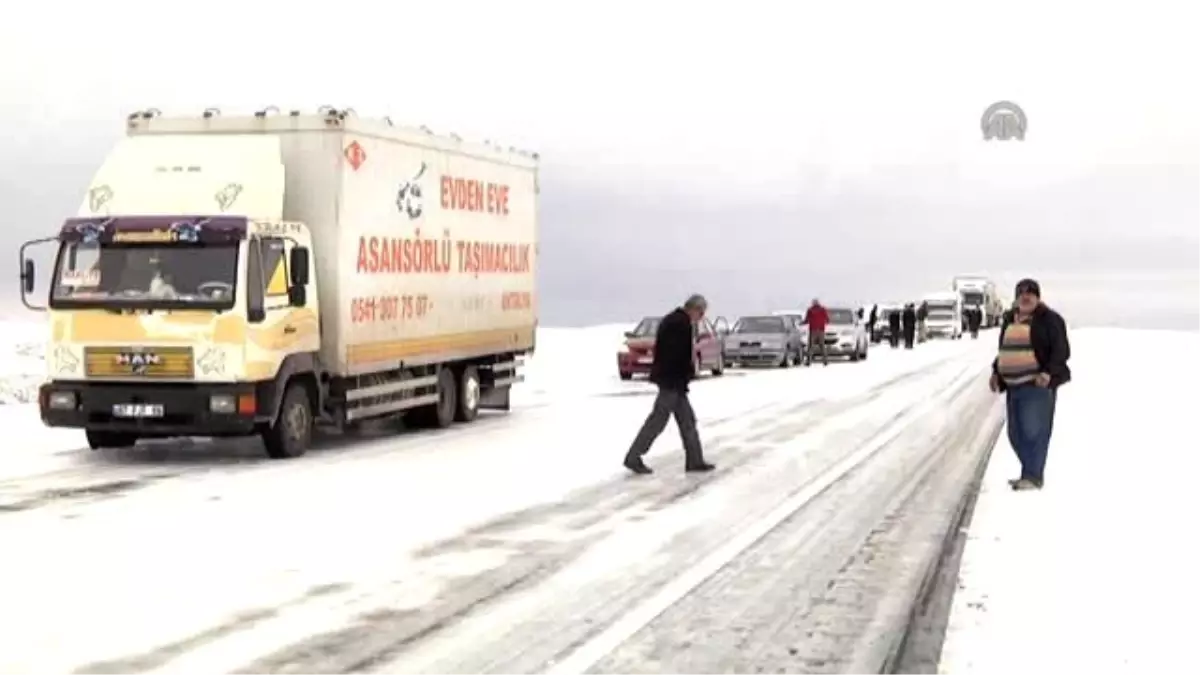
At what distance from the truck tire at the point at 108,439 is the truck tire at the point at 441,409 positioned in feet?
14.1

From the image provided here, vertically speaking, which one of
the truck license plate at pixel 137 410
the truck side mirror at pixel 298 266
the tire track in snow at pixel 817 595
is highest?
the truck side mirror at pixel 298 266

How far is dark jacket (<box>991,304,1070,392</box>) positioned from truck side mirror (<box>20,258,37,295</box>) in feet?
34.1

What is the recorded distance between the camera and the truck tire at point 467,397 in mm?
21641

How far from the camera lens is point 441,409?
20.8 metres

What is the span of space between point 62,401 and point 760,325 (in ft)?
93.8

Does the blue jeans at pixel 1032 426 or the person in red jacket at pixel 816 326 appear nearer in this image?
the blue jeans at pixel 1032 426

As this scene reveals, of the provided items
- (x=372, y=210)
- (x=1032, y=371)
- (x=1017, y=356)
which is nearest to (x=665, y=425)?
(x=1017, y=356)

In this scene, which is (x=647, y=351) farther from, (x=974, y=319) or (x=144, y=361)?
(x=974, y=319)

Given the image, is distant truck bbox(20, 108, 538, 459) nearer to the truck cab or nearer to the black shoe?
the truck cab

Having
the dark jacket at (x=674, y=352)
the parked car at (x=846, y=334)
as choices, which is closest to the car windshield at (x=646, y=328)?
the parked car at (x=846, y=334)

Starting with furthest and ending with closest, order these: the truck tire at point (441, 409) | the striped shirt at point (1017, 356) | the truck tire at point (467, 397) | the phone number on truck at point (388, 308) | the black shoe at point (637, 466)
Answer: the truck tire at point (467, 397)
the truck tire at point (441, 409)
the phone number on truck at point (388, 308)
the black shoe at point (637, 466)
the striped shirt at point (1017, 356)

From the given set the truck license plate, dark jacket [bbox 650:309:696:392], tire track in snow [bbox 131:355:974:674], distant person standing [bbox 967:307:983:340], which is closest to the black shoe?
tire track in snow [bbox 131:355:974:674]

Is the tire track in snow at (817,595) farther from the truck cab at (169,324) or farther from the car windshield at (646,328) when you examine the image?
the car windshield at (646,328)

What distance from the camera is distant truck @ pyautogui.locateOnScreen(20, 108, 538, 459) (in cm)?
1575
